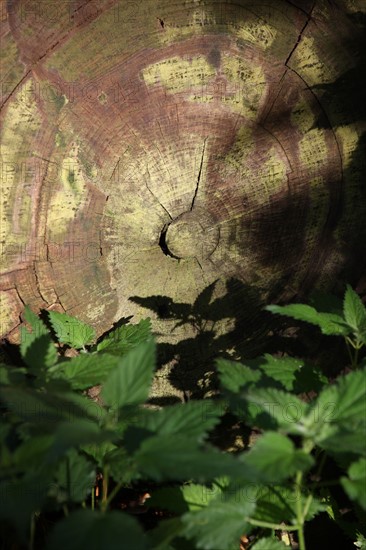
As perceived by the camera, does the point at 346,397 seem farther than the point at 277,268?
No

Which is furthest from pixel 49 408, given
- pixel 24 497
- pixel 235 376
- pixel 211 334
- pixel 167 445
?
pixel 211 334

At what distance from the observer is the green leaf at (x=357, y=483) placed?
1.53 meters

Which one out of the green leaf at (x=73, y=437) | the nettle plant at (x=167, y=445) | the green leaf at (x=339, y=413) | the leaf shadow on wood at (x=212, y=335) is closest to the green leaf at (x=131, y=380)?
the nettle plant at (x=167, y=445)

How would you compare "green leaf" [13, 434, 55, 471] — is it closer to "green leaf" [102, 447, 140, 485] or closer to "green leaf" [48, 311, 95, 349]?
"green leaf" [102, 447, 140, 485]

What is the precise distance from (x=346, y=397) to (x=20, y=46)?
1624 millimetres

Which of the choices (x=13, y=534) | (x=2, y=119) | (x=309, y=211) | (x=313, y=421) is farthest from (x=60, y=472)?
(x=309, y=211)

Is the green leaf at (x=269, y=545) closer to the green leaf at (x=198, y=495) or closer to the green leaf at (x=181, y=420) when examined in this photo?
the green leaf at (x=198, y=495)

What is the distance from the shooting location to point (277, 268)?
107 inches

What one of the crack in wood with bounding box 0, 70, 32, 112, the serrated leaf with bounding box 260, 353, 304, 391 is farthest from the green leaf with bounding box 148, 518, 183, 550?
the crack in wood with bounding box 0, 70, 32, 112

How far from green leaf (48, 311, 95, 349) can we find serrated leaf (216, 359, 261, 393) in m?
0.69

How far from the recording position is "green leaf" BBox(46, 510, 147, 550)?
127cm

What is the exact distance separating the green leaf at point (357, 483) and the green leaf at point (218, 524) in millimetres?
294

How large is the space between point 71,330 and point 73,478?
2.41ft

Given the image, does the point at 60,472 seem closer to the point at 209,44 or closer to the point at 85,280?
the point at 85,280
